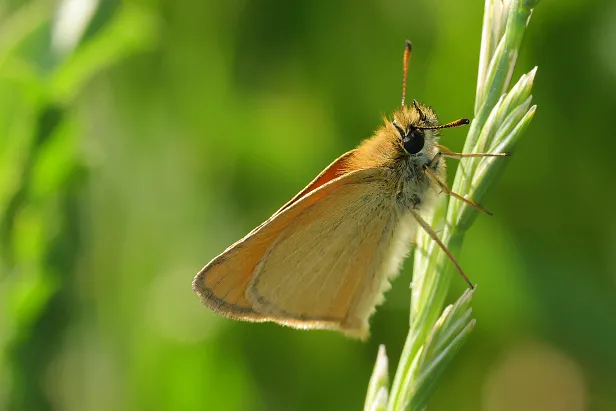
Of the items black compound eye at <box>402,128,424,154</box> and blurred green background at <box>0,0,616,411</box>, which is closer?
black compound eye at <box>402,128,424,154</box>

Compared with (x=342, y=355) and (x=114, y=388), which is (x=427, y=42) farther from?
(x=114, y=388)

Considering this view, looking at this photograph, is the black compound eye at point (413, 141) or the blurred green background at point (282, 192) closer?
the black compound eye at point (413, 141)

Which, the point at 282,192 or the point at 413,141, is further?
the point at 282,192

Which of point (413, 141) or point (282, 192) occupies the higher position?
point (413, 141)
